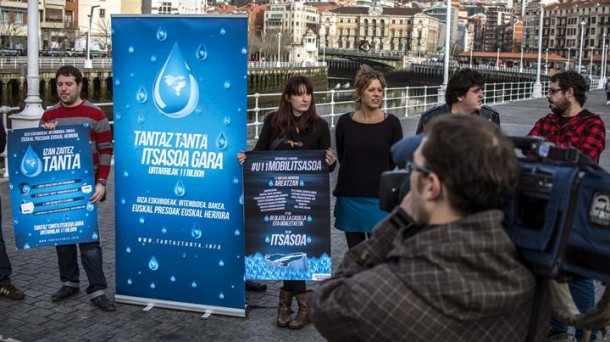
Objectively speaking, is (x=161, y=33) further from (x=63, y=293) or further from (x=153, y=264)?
(x=63, y=293)

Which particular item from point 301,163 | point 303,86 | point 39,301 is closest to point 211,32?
point 303,86

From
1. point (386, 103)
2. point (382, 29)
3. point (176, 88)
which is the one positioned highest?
point (382, 29)

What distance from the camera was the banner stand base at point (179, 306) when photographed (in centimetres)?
437

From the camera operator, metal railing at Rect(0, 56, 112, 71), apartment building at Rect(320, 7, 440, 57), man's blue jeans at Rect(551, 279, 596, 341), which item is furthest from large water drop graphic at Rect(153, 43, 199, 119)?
apartment building at Rect(320, 7, 440, 57)

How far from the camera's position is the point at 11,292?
466cm

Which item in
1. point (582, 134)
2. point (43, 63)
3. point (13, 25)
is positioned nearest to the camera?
point (582, 134)

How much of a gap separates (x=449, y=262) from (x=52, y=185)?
3.57 m

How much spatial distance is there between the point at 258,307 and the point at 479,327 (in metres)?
3.07

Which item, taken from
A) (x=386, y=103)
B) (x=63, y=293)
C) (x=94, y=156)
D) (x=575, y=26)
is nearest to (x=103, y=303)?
(x=63, y=293)

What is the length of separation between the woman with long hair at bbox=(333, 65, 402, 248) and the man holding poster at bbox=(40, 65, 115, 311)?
60.7 inches

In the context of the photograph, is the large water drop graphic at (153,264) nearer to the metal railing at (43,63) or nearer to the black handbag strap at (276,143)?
the black handbag strap at (276,143)

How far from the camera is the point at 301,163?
4.14m

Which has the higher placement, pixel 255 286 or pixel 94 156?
pixel 94 156

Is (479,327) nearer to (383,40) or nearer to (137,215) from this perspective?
(137,215)
